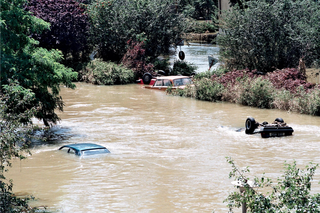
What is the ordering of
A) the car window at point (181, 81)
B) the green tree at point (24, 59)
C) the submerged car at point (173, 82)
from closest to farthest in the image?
1. the green tree at point (24, 59)
2. the submerged car at point (173, 82)
3. the car window at point (181, 81)

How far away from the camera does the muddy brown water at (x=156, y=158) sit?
35.2 ft

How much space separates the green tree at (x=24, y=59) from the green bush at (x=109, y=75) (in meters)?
16.5

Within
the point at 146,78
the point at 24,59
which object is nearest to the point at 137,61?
the point at 146,78

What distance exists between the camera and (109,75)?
110ft

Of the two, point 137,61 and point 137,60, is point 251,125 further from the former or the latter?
point 137,60

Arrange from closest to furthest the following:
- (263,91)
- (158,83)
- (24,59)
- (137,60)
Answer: (24,59) < (263,91) < (158,83) < (137,60)

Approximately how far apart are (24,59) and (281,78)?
14.8 meters

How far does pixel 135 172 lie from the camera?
1289 centimetres

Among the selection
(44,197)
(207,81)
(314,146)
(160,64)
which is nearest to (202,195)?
(44,197)

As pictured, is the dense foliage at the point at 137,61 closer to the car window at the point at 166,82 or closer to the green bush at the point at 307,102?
the car window at the point at 166,82

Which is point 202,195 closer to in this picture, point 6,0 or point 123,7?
point 6,0

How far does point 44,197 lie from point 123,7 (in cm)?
2798

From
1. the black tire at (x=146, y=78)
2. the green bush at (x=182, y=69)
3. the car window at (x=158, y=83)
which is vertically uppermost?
the green bush at (x=182, y=69)

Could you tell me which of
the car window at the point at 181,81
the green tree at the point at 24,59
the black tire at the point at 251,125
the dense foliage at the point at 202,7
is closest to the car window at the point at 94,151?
the green tree at the point at 24,59
